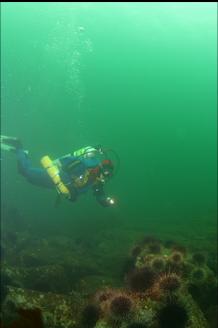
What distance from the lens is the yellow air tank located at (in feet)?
34.2

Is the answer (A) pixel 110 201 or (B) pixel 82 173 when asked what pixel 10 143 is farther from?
(A) pixel 110 201

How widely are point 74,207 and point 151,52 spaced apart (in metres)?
108

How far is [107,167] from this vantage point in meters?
10.4

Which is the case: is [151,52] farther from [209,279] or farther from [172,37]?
[209,279]

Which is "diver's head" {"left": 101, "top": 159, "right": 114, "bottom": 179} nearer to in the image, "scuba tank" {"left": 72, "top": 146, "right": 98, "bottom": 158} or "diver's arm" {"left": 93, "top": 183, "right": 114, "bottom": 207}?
"diver's arm" {"left": 93, "top": 183, "right": 114, "bottom": 207}

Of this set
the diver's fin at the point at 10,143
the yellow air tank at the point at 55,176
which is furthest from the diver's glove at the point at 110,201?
the diver's fin at the point at 10,143

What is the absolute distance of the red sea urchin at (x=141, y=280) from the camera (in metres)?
5.33

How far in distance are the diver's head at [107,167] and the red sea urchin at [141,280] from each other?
5.08 meters

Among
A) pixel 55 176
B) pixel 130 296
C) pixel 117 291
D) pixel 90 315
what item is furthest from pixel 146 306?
pixel 55 176

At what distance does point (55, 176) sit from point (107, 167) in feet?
5.18

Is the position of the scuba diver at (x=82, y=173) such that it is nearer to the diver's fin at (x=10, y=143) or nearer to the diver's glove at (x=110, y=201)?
the diver's glove at (x=110, y=201)

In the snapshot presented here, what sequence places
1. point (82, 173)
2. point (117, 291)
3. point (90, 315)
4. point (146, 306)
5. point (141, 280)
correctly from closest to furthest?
point (146, 306) < point (90, 315) < point (117, 291) < point (141, 280) < point (82, 173)

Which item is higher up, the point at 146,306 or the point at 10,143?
the point at 10,143

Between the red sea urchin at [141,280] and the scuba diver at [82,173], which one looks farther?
the scuba diver at [82,173]
